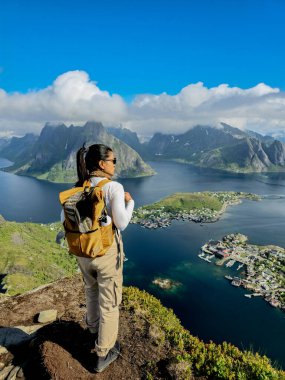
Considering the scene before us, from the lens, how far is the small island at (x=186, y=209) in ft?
465

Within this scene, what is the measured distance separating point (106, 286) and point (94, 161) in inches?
101

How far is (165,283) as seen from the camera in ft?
244

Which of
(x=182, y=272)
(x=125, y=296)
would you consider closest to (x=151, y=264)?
(x=182, y=272)

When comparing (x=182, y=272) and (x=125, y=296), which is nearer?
(x=125, y=296)

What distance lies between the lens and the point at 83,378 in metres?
6.05

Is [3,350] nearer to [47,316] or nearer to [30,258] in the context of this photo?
[47,316]

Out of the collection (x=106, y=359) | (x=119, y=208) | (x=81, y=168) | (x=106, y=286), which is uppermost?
(x=81, y=168)

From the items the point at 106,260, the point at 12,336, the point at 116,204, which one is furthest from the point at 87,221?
the point at 12,336

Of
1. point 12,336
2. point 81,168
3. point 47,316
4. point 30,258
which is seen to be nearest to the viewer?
point 81,168

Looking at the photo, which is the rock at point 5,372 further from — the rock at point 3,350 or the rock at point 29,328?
the rock at point 29,328

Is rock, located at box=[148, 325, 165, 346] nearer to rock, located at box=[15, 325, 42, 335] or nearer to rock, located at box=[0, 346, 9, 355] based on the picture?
rock, located at box=[15, 325, 42, 335]

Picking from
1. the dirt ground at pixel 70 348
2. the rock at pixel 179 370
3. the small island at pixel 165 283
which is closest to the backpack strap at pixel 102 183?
the dirt ground at pixel 70 348

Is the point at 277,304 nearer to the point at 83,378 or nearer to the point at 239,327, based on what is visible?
the point at 239,327

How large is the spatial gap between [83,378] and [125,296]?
4.29 m
